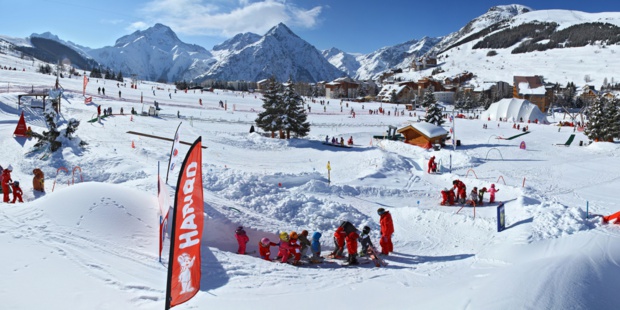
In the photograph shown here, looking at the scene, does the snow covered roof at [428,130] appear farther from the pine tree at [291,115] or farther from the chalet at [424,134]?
the pine tree at [291,115]

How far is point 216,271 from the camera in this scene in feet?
26.3

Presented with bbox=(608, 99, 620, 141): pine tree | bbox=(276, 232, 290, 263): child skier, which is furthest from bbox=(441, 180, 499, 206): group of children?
bbox=(608, 99, 620, 141): pine tree

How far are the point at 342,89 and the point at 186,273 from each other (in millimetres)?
124947

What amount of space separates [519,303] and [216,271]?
5466 mm

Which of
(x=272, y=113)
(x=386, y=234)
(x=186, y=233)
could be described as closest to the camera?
(x=186, y=233)

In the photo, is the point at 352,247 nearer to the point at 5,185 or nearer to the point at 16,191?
the point at 16,191

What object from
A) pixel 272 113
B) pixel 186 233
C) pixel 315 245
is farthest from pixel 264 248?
pixel 272 113

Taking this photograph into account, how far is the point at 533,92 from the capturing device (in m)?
105

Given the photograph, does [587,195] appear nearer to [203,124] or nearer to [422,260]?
[422,260]

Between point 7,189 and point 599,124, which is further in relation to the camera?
point 599,124

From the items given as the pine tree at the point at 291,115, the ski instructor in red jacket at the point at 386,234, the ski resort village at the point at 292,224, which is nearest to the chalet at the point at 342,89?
the pine tree at the point at 291,115

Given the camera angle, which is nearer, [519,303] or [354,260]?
[519,303]

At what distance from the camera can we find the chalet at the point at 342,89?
4894 inches

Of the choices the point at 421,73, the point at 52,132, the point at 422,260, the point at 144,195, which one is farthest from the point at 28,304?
the point at 421,73
